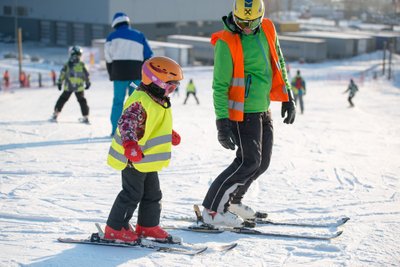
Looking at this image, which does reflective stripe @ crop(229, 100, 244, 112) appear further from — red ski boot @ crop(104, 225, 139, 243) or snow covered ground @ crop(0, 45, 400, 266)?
red ski boot @ crop(104, 225, 139, 243)

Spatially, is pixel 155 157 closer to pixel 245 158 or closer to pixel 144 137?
pixel 144 137

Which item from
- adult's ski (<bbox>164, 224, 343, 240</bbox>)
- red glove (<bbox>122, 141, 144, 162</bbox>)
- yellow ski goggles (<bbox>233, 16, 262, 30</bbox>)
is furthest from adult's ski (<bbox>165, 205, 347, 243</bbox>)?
yellow ski goggles (<bbox>233, 16, 262, 30</bbox>)

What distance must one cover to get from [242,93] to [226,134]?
1.16 ft

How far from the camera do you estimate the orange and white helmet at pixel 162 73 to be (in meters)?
4.04

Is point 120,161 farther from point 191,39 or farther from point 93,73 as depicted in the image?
point 191,39

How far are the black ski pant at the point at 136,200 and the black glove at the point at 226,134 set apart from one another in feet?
1.76

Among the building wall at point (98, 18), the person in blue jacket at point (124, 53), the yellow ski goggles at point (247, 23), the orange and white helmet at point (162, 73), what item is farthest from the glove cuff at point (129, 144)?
the building wall at point (98, 18)

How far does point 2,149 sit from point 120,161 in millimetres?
4438

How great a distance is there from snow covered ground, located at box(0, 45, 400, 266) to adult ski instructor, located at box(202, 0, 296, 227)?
36 centimetres

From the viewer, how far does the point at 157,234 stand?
14.1ft

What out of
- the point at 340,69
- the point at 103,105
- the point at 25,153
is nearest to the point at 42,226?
the point at 25,153

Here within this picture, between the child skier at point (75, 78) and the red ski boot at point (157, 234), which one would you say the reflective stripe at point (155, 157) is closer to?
the red ski boot at point (157, 234)

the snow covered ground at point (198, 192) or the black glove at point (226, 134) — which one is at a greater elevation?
the black glove at point (226, 134)

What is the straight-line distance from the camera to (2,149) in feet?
26.3
